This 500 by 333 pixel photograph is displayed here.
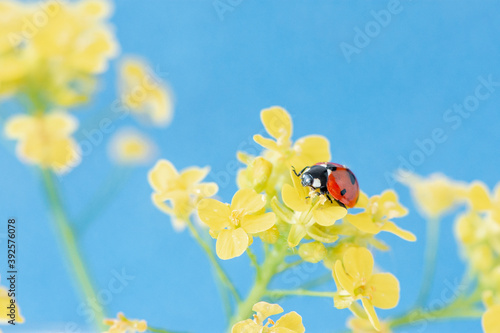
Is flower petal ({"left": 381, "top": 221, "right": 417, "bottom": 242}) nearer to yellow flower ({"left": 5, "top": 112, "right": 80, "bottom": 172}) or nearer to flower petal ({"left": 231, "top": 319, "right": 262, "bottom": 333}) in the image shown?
flower petal ({"left": 231, "top": 319, "right": 262, "bottom": 333})

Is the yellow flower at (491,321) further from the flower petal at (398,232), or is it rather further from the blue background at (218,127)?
the blue background at (218,127)

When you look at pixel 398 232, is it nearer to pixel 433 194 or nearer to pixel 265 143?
pixel 265 143

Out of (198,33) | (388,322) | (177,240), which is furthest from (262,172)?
(198,33)

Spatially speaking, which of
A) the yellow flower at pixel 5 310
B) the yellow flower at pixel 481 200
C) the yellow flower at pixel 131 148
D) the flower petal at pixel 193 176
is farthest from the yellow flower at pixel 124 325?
the yellow flower at pixel 131 148

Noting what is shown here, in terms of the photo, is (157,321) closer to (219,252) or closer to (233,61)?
(233,61)

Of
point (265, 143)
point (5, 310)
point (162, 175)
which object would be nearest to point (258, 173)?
point (265, 143)

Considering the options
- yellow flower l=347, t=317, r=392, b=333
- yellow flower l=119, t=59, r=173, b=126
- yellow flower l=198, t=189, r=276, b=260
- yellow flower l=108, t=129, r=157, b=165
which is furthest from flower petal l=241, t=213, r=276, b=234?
yellow flower l=108, t=129, r=157, b=165
